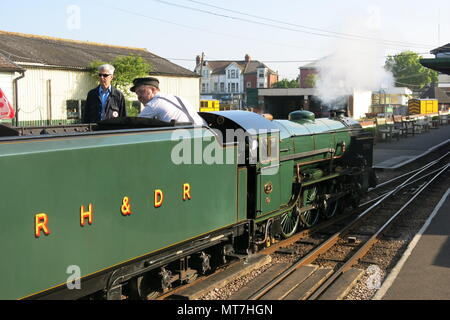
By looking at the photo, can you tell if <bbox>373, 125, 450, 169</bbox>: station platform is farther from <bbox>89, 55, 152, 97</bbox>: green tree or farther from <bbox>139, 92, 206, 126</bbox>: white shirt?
<bbox>139, 92, 206, 126</bbox>: white shirt

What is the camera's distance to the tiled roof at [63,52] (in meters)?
27.4

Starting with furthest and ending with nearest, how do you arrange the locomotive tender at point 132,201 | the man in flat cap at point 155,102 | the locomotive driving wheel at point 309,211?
the locomotive driving wheel at point 309,211, the man in flat cap at point 155,102, the locomotive tender at point 132,201

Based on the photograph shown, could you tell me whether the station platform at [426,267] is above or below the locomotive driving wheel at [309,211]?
below

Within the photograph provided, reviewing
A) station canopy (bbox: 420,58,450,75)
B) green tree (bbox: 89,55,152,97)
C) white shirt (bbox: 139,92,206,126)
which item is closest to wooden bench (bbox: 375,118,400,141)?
station canopy (bbox: 420,58,450,75)

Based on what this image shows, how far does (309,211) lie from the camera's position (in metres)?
10.5

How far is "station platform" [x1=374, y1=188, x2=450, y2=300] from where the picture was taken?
6.76 m

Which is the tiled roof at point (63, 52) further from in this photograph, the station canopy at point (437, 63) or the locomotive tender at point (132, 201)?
the locomotive tender at point (132, 201)

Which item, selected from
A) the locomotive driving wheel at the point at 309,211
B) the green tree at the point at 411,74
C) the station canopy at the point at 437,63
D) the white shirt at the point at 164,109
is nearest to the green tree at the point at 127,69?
the station canopy at the point at 437,63

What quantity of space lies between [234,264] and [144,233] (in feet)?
9.51

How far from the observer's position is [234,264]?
300 inches

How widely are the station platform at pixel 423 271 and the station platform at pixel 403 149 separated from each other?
10817 mm

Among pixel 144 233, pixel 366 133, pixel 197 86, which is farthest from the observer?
pixel 197 86
